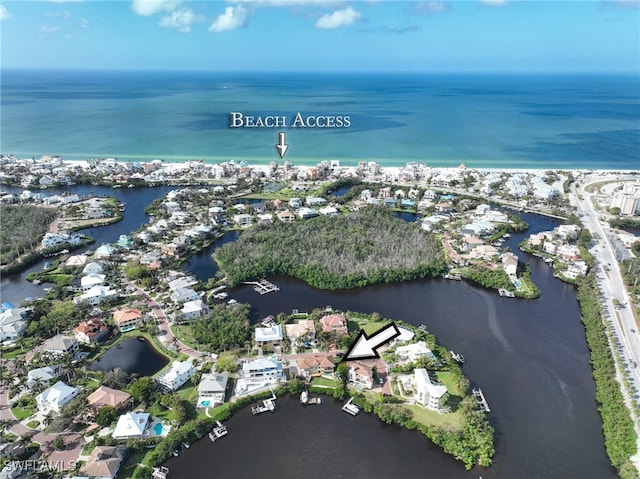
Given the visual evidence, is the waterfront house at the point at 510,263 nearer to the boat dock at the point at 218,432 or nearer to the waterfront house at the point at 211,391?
the waterfront house at the point at 211,391

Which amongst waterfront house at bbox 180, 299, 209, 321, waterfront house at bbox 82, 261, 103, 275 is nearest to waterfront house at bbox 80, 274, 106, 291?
waterfront house at bbox 82, 261, 103, 275

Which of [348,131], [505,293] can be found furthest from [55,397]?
[348,131]

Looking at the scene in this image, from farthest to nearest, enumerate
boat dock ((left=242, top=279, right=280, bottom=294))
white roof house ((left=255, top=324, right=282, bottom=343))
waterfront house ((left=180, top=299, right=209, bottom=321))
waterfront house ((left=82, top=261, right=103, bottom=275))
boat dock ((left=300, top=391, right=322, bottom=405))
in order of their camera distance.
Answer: waterfront house ((left=82, top=261, right=103, bottom=275)), boat dock ((left=242, top=279, right=280, bottom=294)), waterfront house ((left=180, top=299, right=209, bottom=321)), white roof house ((left=255, top=324, right=282, bottom=343)), boat dock ((left=300, top=391, right=322, bottom=405))

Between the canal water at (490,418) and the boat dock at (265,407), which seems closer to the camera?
the canal water at (490,418)

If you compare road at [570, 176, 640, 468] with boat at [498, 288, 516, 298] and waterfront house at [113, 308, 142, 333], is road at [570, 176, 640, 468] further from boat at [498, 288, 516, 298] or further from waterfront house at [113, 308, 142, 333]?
waterfront house at [113, 308, 142, 333]

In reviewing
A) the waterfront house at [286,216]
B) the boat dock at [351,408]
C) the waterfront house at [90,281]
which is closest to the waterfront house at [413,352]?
the boat dock at [351,408]

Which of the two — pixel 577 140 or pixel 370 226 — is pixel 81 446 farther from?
pixel 577 140
